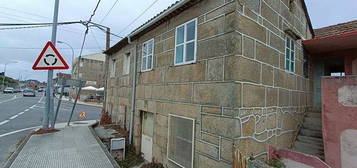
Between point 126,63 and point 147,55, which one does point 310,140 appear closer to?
point 147,55

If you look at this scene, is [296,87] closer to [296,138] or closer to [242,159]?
[296,138]

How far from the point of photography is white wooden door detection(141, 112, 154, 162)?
681 cm

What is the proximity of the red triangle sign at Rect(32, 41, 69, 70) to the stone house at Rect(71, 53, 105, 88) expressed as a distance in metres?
40.6

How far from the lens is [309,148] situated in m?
5.58

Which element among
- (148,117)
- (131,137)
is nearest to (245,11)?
(148,117)

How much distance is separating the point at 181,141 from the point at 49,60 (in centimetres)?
448

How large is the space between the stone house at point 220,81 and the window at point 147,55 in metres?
0.04

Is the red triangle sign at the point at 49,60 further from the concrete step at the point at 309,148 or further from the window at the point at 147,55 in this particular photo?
the concrete step at the point at 309,148

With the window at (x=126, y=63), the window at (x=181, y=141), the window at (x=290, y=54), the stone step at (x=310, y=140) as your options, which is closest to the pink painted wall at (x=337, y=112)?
the stone step at (x=310, y=140)

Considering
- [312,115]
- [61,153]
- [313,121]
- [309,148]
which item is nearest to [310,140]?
[309,148]

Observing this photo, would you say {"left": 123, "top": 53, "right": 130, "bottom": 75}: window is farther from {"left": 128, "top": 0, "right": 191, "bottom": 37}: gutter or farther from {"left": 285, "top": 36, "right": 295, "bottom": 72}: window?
{"left": 285, "top": 36, "right": 295, "bottom": 72}: window

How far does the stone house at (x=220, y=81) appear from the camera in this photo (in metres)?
3.99

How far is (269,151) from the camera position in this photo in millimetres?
4777

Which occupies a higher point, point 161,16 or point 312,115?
point 161,16
